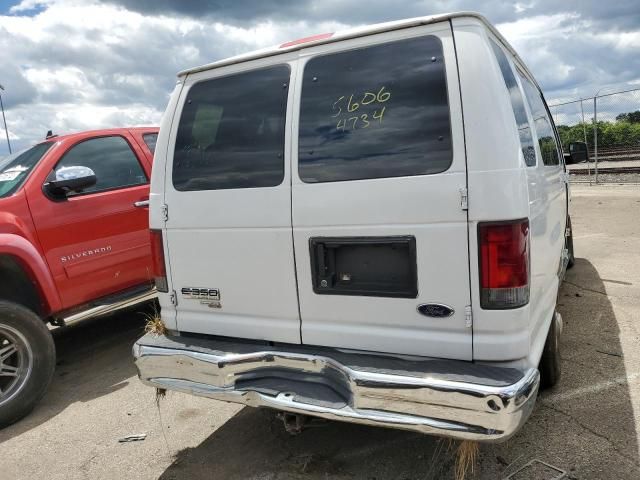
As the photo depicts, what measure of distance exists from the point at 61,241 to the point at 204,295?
2050 millimetres

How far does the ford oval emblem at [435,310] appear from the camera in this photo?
96.3 inches

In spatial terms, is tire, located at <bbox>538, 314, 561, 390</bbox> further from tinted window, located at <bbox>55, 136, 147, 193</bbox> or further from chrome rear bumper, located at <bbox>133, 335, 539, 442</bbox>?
tinted window, located at <bbox>55, 136, 147, 193</bbox>

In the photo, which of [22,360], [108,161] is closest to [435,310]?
[22,360]

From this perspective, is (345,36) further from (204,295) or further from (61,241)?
(61,241)

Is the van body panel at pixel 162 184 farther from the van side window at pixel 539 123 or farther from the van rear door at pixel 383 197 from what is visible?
the van side window at pixel 539 123

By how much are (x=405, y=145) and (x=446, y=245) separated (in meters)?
0.50

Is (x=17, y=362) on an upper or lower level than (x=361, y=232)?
lower

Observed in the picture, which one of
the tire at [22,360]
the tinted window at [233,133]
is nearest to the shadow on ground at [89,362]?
the tire at [22,360]

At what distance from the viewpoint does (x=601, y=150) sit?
25.5 metres

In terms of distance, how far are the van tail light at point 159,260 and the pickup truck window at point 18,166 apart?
193 cm

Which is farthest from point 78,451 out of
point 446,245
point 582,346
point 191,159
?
point 582,346

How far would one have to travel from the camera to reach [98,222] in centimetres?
474

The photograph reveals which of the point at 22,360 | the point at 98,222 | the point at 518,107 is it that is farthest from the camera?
the point at 98,222

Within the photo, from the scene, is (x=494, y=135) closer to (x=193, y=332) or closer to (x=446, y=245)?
(x=446, y=245)
